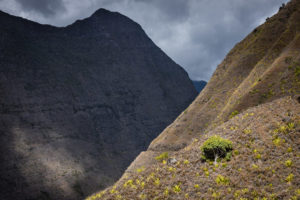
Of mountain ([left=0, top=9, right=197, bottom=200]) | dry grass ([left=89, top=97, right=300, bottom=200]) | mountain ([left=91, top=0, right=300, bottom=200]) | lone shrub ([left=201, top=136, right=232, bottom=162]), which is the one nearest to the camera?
dry grass ([left=89, top=97, right=300, bottom=200])

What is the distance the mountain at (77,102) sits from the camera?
183 feet

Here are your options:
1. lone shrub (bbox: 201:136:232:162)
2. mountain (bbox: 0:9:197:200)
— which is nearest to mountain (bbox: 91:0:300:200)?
lone shrub (bbox: 201:136:232:162)

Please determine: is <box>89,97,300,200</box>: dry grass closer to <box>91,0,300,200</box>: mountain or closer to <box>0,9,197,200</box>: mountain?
<box>91,0,300,200</box>: mountain

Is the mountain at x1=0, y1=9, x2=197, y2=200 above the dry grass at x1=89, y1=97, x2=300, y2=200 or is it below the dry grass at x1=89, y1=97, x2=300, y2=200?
above

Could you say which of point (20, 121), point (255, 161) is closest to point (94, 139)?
point (20, 121)

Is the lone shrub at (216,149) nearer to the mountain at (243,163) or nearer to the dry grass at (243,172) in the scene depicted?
the mountain at (243,163)

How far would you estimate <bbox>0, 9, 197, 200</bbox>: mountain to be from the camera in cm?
5591

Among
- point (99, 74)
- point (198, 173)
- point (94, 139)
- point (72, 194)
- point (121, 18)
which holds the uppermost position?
point (121, 18)

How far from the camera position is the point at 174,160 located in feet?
53.7

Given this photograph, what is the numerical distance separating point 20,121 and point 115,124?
116 ft

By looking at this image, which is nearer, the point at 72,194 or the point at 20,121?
the point at 72,194

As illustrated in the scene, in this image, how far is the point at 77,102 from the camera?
80.9 metres

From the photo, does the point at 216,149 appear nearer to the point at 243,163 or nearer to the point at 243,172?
the point at 243,163

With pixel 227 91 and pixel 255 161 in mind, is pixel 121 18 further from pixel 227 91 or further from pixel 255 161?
pixel 255 161
